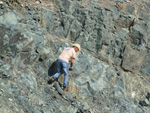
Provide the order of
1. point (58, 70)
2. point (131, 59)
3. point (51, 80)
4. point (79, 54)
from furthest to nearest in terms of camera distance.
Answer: point (131, 59) < point (79, 54) < point (58, 70) < point (51, 80)

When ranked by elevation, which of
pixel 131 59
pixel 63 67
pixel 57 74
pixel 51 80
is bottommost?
pixel 51 80

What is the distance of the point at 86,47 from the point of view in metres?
9.65

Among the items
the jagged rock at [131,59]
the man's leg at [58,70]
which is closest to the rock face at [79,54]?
the jagged rock at [131,59]

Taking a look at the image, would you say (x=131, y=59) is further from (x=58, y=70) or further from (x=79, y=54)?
(x=58, y=70)

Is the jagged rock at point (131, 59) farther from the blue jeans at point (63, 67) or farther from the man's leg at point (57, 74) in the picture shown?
the man's leg at point (57, 74)

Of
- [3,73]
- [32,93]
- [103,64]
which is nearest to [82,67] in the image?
[103,64]

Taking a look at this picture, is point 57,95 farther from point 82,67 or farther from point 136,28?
point 136,28

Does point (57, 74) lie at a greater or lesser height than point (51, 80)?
greater

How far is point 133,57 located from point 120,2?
2724 millimetres

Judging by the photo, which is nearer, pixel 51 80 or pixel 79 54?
pixel 51 80

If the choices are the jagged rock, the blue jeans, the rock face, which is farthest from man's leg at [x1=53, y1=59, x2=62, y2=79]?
the jagged rock

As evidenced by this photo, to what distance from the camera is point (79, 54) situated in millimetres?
9125

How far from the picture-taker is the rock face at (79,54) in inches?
275

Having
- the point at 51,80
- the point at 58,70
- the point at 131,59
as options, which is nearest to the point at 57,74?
the point at 58,70
